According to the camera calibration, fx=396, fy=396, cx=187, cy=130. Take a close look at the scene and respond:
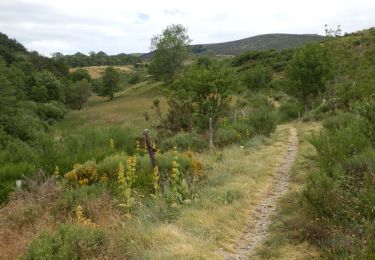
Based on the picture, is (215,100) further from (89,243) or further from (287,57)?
(287,57)

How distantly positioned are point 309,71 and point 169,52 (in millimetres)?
44630

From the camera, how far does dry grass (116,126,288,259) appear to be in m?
4.96

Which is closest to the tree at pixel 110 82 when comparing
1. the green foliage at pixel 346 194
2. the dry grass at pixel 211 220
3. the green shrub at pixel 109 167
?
the dry grass at pixel 211 220

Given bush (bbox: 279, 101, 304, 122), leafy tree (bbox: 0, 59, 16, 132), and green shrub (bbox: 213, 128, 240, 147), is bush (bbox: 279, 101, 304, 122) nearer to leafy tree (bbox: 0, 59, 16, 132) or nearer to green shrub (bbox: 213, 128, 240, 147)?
green shrub (bbox: 213, 128, 240, 147)

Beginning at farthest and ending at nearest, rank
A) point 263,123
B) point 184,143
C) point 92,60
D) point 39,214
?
point 92,60 < point 263,123 < point 184,143 < point 39,214

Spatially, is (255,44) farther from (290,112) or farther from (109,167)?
(109,167)

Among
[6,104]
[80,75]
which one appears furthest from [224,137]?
[80,75]

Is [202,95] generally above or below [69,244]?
above

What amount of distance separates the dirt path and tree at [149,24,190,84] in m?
56.1

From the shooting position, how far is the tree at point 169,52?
64.7 meters

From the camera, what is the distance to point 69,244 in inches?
175

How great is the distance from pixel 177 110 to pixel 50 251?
10.1 metres

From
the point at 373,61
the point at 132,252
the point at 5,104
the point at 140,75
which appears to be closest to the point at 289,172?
the point at 132,252

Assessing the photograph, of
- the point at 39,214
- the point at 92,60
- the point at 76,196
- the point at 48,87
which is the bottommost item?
the point at 39,214
